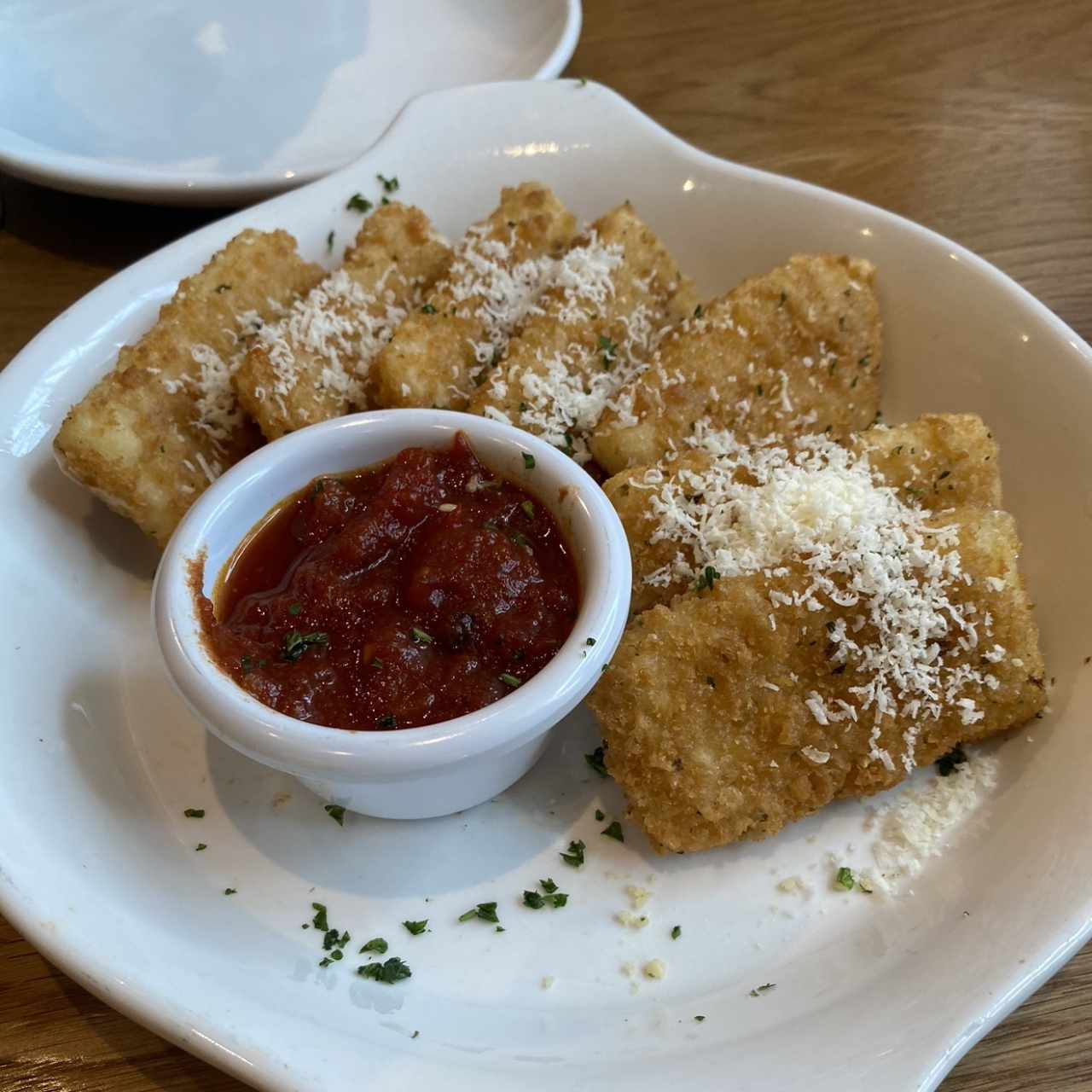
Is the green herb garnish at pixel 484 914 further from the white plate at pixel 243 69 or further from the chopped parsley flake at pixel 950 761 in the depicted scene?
the white plate at pixel 243 69

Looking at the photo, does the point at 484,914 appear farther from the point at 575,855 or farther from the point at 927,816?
the point at 927,816

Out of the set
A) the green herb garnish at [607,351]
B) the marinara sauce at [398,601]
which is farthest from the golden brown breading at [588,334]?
the marinara sauce at [398,601]

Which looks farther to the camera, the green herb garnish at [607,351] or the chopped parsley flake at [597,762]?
the green herb garnish at [607,351]

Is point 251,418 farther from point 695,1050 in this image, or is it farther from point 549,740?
point 695,1050

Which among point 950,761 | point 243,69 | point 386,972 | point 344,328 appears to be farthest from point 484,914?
point 243,69

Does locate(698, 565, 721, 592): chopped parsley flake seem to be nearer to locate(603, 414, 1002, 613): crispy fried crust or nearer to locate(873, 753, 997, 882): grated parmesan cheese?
locate(603, 414, 1002, 613): crispy fried crust

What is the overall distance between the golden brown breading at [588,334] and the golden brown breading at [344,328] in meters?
0.37

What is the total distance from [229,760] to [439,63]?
3.38m

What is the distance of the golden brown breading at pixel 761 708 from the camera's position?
1959 mm

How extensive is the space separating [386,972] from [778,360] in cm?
186

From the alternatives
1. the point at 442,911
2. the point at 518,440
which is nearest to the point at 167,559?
the point at 518,440

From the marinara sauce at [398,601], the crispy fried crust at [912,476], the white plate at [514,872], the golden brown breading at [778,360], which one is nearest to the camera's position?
the white plate at [514,872]

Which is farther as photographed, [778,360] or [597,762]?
[778,360]

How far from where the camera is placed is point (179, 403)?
2.43 metres
